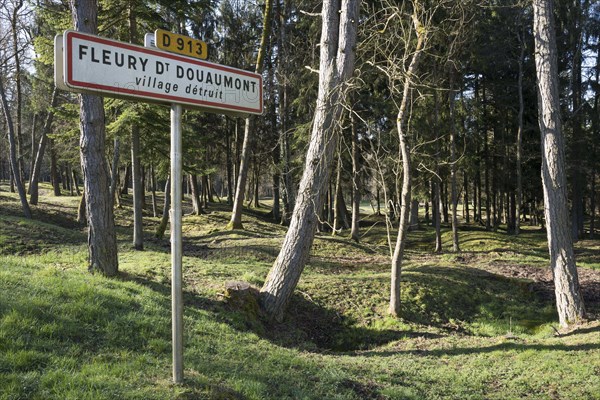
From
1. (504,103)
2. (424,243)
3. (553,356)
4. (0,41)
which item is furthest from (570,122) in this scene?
(0,41)

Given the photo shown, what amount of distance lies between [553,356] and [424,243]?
16328 millimetres

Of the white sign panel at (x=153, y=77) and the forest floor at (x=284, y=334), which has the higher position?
the white sign panel at (x=153, y=77)

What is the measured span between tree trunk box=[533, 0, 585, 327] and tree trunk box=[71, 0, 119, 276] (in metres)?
8.10

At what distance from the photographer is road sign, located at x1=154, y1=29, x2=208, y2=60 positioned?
3162 mm

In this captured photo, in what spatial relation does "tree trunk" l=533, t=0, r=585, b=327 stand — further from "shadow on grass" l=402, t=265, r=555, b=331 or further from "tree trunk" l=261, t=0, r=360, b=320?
"tree trunk" l=261, t=0, r=360, b=320

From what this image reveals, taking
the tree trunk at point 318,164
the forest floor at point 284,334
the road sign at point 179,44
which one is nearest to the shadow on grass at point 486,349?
the forest floor at point 284,334

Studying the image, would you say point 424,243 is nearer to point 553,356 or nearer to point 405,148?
point 405,148

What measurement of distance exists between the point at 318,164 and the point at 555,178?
4523 millimetres

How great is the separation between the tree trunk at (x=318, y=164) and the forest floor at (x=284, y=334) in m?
0.73

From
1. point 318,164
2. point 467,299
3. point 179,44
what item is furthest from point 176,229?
point 467,299

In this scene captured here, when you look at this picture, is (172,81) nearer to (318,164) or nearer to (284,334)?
(318,164)

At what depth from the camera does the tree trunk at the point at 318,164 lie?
7398mm

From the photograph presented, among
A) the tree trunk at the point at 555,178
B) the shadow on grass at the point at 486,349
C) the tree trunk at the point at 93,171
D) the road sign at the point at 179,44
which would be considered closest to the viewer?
the road sign at the point at 179,44

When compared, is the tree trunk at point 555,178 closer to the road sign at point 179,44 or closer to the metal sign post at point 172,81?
the metal sign post at point 172,81
